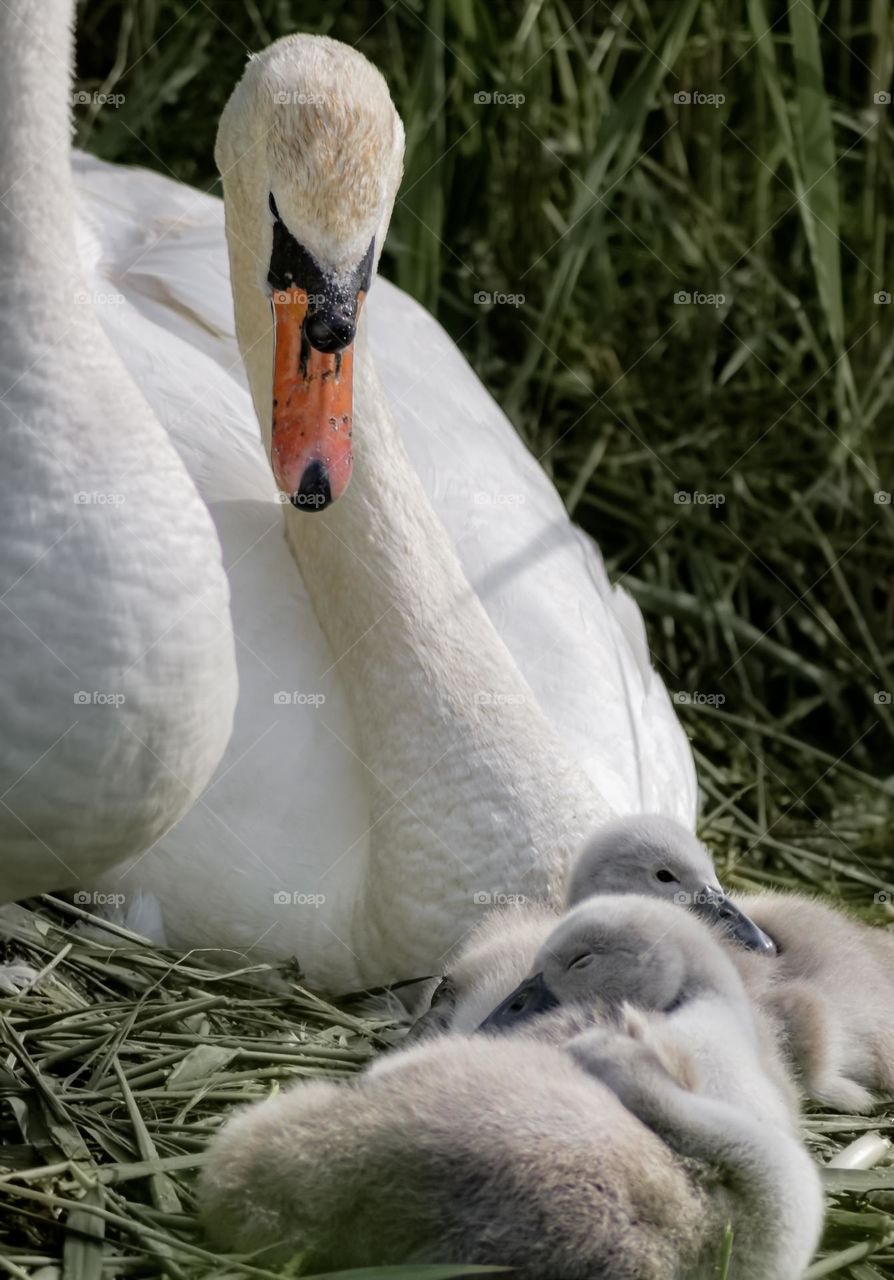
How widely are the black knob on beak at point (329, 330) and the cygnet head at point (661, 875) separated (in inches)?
33.2

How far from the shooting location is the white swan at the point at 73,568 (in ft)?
9.18

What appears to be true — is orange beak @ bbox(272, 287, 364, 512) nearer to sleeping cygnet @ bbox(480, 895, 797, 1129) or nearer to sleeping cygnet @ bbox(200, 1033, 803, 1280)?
sleeping cygnet @ bbox(480, 895, 797, 1129)

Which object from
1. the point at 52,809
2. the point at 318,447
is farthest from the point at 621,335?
the point at 52,809

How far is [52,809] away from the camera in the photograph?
283 centimetres

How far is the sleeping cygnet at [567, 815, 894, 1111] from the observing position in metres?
3.13

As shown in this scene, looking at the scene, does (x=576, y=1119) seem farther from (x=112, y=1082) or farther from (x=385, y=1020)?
(x=385, y=1020)

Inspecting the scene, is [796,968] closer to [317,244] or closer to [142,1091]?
[142,1091]

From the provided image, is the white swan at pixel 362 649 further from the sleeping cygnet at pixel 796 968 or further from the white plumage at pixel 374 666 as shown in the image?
the sleeping cygnet at pixel 796 968

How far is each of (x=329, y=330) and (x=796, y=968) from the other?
3.97ft

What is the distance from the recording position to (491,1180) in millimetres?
2291

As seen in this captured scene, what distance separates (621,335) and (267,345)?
212 centimetres

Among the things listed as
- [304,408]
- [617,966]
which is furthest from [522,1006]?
[304,408]

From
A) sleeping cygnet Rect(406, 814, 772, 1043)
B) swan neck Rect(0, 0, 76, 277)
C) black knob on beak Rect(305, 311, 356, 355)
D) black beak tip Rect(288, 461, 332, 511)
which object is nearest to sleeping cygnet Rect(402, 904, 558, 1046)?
sleeping cygnet Rect(406, 814, 772, 1043)

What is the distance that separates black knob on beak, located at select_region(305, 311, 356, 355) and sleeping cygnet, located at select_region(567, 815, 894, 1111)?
Answer: 84cm
